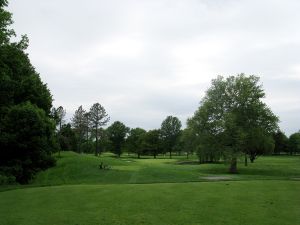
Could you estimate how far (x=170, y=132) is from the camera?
429 feet

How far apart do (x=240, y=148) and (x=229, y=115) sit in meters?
4.75

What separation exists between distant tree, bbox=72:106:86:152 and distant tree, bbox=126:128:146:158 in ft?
62.3

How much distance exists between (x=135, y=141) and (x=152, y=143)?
7.68 meters

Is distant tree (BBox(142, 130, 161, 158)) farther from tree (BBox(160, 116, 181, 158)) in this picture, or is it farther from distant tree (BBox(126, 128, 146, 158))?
tree (BBox(160, 116, 181, 158))

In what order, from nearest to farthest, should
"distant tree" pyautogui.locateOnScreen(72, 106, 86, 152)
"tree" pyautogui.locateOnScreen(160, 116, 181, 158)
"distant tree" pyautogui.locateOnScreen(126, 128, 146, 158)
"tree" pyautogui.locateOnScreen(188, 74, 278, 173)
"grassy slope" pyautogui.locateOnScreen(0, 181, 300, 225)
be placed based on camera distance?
"grassy slope" pyautogui.locateOnScreen(0, 181, 300, 225) → "tree" pyautogui.locateOnScreen(188, 74, 278, 173) → "distant tree" pyautogui.locateOnScreen(72, 106, 86, 152) → "distant tree" pyautogui.locateOnScreen(126, 128, 146, 158) → "tree" pyautogui.locateOnScreen(160, 116, 181, 158)

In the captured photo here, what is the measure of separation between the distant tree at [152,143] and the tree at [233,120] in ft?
224

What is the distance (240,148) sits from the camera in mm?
50875

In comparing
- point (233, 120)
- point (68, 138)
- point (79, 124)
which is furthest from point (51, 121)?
point (79, 124)

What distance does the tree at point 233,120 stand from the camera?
2002 inches

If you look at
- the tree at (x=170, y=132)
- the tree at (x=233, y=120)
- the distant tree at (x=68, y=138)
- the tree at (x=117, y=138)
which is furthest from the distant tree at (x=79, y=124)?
the tree at (x=233, y=120)

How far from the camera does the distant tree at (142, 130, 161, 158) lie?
123 meters

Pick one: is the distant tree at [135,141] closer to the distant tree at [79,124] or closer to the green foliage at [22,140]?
the distant tree at [79,124]

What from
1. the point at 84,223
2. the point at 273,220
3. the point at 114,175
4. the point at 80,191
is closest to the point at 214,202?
the point at 273,220

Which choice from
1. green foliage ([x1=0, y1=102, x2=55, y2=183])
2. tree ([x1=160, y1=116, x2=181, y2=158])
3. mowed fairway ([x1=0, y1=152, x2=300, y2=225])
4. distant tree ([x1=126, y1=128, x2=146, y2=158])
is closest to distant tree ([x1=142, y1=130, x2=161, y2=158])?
distant tree ([x1=126, y1=128, x2=146, y2=158])
